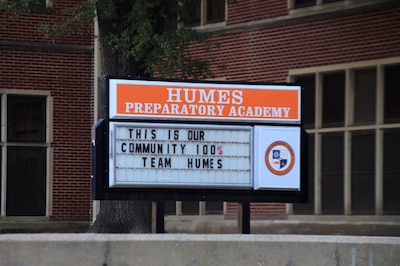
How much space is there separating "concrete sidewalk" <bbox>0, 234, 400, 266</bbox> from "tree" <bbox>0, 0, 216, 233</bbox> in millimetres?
7128

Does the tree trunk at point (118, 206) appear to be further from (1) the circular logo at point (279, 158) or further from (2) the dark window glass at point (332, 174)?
(1) the circular logo at point (279, 158)

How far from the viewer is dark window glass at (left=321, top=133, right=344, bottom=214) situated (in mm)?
17406

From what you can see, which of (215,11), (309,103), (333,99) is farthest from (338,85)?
(215,11)

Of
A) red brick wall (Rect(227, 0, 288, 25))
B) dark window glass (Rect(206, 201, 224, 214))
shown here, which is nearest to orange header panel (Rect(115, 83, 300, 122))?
red brick wall (Rect(227, 0, 288, 25))

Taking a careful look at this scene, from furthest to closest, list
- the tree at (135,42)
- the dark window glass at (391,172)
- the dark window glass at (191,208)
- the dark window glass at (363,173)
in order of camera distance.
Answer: the dark window glass at (191,208)
the dark window glass at (363,173)
the dark window glass at (391,172)
the tree at (135,42)

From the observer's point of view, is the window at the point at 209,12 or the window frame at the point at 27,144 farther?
the window frame at the point at 27,144

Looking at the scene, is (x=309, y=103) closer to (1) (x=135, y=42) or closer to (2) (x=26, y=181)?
(1) (x=135, y=42)

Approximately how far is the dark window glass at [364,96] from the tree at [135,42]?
2967 mm

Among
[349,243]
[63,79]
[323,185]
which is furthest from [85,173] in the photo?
[349,243]

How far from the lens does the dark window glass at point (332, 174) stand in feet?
57.1

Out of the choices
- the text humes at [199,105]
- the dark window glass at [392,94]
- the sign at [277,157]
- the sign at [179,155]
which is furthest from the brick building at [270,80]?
the text humes at [199,105]

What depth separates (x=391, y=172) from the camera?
1644 cm

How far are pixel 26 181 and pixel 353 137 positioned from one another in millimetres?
8478

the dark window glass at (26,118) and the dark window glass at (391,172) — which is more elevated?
the dark window glass at (26,118)
